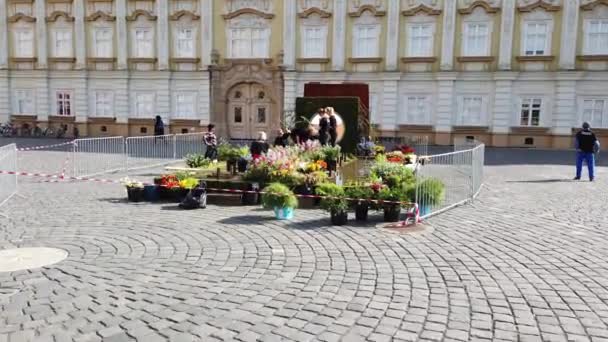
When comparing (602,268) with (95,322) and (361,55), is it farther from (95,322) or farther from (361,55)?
(361,55)

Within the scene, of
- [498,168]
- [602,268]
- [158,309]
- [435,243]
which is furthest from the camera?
[498,168]

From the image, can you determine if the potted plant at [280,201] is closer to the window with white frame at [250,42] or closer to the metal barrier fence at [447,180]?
the metal barrier fence at [447,180]

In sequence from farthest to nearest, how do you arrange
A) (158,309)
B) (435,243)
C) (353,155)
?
(353,155) → (435,243) → (158,309)

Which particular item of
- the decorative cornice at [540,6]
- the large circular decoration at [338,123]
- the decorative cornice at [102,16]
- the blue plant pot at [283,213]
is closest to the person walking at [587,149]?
the large circular decoration at [338,123]

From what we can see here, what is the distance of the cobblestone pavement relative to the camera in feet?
16.9

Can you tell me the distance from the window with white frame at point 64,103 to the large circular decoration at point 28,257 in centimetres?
2990

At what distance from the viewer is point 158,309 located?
5621 mm

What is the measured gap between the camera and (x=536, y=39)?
28000mm

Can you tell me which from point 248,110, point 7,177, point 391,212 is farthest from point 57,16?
point 391,212

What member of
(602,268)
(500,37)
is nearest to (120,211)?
(602,268)

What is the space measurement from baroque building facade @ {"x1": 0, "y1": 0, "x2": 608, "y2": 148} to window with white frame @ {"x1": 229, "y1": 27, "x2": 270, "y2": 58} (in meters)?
0.06

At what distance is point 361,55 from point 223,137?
32.4 feet

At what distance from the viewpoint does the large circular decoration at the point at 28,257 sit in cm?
704

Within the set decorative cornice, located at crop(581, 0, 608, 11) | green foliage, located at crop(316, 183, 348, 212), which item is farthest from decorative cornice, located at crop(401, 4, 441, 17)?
green foliage, located at crop(316, 183, 348, 212)
